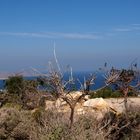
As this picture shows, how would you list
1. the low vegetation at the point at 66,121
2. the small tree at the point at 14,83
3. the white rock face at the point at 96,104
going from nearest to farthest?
the low vegetation at the point at 66,121 < the white rock face at the point at 96,104 < the small tree at the point at 14,83

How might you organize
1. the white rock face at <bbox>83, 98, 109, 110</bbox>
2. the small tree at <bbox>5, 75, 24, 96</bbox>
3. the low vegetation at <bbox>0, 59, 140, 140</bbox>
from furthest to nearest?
the small tree at <bbox>5, 75, 24, 96</bbox> < the white rock face at <bbox>83, 98, 109, 110</bbox> < the low vegetation at <bbox>0, 59, 140, 140</bbox>

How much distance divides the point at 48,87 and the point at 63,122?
187 cm

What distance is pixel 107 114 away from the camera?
2206cm

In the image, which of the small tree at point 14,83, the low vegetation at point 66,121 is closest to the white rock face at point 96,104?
the low vegetation at point 66,121

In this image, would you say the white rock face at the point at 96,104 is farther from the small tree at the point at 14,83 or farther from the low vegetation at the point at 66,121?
the small tree at the point at 14,83

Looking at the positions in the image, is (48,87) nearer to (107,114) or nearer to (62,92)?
(62,92)

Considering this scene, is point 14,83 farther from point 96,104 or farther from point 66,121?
point 66,121

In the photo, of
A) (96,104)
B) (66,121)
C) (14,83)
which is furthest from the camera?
(14,83)

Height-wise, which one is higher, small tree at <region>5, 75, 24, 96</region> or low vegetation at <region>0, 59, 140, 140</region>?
low vegetation at <region>0, 59, 140, 140</region>

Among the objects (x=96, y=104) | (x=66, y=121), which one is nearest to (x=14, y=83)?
(x=96, y=104)

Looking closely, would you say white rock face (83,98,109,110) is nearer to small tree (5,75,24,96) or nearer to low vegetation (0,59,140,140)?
low vegetation (0,59,140,140)

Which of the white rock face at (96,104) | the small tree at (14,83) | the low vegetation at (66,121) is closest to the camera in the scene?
the low vegetation at (66,121)

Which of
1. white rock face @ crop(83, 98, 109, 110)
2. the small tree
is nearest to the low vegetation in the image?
white rock face @ crop(83, 98, 109, 110)

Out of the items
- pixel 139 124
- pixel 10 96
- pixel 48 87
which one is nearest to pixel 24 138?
pixel 48 87
